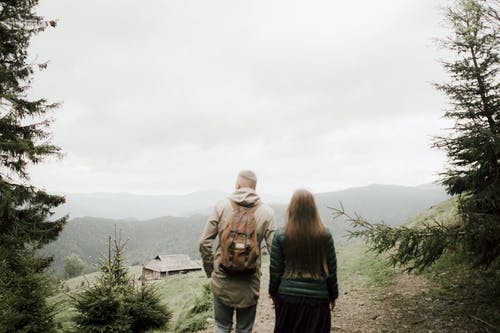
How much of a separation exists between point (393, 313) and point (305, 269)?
5.46m

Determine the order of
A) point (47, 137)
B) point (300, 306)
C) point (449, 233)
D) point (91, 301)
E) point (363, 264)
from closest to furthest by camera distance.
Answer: point (300, 306)
point (449, 233)
point (91, 301)
point (47, 137)
point (363, 264)

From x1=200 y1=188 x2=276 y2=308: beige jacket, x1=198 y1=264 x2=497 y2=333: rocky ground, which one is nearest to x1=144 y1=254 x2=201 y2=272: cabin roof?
x1=198 y1=264 x2=497 y2=333: rocky ground

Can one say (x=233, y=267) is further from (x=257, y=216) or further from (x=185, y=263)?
(x=185, y=263)

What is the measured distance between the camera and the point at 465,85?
33.7 ft

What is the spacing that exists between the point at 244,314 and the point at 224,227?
1.19 meters

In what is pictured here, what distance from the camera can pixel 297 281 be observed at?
3.48 metres

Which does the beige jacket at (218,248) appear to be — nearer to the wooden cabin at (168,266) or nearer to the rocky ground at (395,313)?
the rocky ground at (395,313)

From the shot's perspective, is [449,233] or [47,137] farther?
[47,137]

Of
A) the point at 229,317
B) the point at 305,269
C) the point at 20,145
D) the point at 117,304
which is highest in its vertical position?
the point at 20,145

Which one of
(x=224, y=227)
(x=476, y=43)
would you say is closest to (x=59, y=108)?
(x=224, y=227)

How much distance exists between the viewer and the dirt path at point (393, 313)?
6.38m

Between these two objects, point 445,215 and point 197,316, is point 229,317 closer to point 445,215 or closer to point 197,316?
point 197,316

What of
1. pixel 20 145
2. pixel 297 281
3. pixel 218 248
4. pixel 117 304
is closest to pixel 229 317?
pixel 218 248

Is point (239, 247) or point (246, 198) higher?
point (246, 198)
